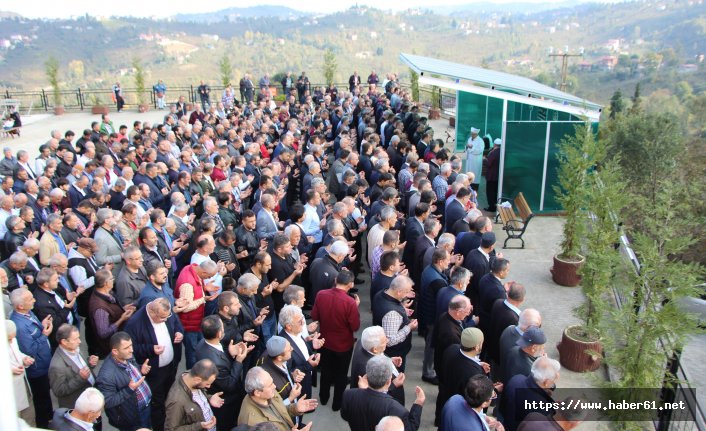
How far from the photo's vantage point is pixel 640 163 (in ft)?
83.4

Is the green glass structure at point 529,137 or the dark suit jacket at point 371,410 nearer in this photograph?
the dark suit jacket at point 371,410

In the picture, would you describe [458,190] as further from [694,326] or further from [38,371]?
[38,371]

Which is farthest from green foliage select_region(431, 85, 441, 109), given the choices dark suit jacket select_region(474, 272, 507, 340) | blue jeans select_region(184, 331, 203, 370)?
blue jeans select_region(184, 331, 203, 370)

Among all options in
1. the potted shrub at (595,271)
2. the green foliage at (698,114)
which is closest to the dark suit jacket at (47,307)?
the potted shrub at (595,271)

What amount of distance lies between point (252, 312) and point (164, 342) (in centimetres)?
87

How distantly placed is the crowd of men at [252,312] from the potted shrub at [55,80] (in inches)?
772

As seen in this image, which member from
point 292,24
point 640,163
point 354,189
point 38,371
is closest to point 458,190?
point 354,189

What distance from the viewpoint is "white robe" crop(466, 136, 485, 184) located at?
13615 millimetres

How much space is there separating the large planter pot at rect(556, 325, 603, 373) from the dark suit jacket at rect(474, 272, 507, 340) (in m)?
1.65

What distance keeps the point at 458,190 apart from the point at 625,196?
2.27 m

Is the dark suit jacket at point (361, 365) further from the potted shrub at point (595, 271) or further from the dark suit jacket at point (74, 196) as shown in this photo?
the dark suit jacket at point (74, 196)

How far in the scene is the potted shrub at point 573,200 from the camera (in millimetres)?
8305

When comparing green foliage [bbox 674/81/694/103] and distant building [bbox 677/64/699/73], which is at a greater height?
distant building [bbox 677/64/699/73]

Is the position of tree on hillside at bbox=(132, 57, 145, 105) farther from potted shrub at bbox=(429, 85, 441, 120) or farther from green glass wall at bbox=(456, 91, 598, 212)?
green glass wall at bbox=(456, 91, 598, 212)
